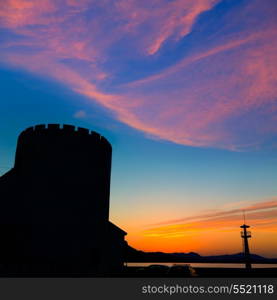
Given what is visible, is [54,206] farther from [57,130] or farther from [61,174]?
[57,130]

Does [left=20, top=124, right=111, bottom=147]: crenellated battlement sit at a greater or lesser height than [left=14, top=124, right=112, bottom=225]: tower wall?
greater

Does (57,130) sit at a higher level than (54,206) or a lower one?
higher

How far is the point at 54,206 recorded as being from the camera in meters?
15.7

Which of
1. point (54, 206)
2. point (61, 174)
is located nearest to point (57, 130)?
point (61, 174)

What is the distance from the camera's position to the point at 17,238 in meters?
15.7

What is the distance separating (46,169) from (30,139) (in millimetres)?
2345

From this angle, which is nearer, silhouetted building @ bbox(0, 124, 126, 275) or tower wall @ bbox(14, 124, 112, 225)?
silhouetted building @ bbox(0, 124, 126, 275)

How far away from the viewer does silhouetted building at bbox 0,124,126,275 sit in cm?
1536

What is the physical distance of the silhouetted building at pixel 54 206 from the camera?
15359 mm

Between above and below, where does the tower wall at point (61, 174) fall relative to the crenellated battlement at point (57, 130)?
below

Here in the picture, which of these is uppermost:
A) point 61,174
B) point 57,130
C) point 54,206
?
point 57,130
